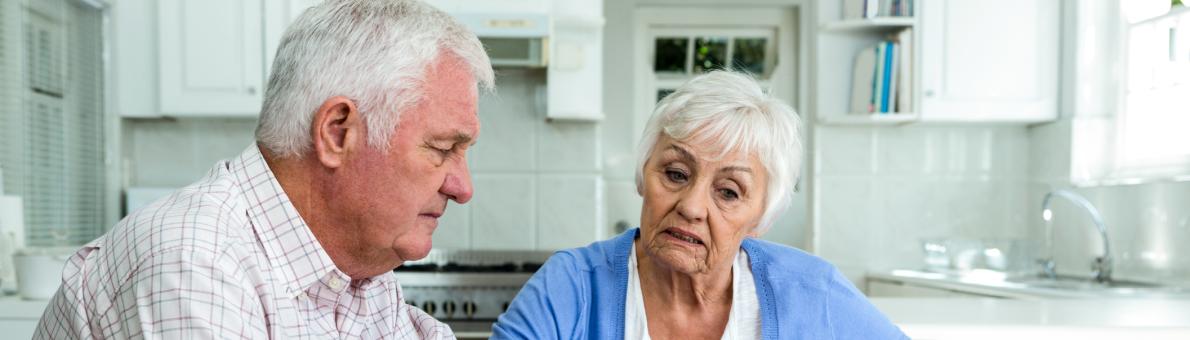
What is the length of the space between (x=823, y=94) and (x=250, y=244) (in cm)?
352

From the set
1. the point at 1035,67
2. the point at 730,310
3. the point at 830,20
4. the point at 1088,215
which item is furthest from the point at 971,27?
the point at 730,310

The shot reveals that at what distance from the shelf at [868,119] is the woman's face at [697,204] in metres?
2.48

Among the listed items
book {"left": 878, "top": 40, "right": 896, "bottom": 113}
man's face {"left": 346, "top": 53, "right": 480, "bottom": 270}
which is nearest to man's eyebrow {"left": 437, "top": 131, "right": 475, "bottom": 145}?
man's face {"left": 346, "top": 53, "right": 480, "bottom": 270}

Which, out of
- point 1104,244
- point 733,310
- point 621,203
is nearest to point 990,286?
point 1104,244

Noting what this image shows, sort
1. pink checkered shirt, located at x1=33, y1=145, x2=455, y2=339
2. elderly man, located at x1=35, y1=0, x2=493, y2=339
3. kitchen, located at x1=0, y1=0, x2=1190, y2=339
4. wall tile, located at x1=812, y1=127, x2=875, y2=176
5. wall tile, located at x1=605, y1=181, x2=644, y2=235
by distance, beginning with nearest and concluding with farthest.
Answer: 1. pink checkered shirt, located at x1=33, y1=145, x2=455, y2=339
2. elderly man, located at x1=35, y1=0, x2=493, y2=339
3. kitchen, located at x1=0, y1=0, x2=1190, y2=339
4. wall tile, located at x1=812, y1=127, x2=875, y2=176
5. wall tile, located at x1=605, y1=181, x2=644, y2=235

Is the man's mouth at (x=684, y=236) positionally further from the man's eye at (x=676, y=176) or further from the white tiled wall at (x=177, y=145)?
the white tiled wall at (x=177, y=145)

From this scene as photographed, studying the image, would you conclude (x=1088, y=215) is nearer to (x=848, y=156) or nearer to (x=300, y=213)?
(x=848, y=156)

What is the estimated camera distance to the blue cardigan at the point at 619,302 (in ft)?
4.87

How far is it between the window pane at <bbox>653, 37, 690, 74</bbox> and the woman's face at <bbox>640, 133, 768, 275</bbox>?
3923 mm

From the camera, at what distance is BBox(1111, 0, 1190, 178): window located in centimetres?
324

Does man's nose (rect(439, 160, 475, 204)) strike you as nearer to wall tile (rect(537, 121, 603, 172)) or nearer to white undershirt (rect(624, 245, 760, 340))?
white undershirt (rect(624, 245, 760, 340))

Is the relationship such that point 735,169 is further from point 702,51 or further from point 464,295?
point 702,51

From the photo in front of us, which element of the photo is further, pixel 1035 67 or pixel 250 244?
pixel 1035 67

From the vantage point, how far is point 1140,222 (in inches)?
132
